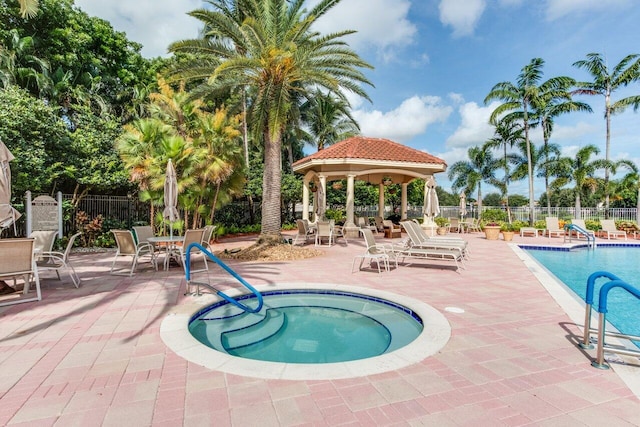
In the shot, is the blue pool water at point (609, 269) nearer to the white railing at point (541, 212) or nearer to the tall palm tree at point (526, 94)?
the tall palm tree at point (526, 94)

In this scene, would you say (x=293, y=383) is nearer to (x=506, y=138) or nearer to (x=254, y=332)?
(x=254, y=332)

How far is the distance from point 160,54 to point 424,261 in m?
24.1

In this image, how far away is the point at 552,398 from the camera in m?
2.70

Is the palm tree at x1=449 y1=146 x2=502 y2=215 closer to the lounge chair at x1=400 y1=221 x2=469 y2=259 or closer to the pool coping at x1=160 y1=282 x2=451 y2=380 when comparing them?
the lounge chair at x1=400 y1=221 x2=469 y2=259

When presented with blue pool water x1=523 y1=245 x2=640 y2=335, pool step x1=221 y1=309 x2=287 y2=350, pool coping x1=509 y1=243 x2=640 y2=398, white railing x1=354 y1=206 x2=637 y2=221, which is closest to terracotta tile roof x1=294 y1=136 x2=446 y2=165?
blue pool water x1=523 y1=245 x2=640 y2=335

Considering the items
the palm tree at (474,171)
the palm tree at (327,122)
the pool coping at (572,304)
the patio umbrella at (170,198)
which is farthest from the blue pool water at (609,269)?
the palm tree at (327,122)

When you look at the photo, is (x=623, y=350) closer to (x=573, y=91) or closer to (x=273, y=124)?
(x=273, y=124)

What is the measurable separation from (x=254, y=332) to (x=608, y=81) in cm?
3030

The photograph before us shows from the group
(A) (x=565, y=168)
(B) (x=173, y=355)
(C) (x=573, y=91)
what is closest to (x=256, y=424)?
(B) (x=173, y=355)

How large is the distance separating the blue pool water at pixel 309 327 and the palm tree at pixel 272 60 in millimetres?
5954

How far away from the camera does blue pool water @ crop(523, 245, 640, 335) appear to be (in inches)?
215

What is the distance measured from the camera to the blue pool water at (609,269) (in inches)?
215

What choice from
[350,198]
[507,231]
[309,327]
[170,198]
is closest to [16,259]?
[170,198]

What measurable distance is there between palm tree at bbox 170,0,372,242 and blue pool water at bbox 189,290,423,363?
5954 millimetres
